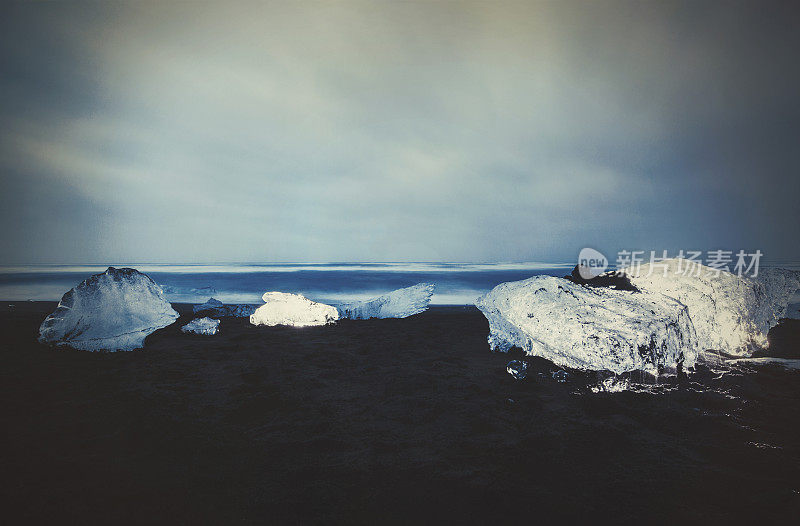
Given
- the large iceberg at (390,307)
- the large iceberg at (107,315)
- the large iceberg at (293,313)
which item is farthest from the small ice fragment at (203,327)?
the large iceberg at (390,307)

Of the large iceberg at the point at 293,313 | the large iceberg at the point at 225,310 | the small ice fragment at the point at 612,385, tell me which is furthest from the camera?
the large iceberg at the point at 225,310

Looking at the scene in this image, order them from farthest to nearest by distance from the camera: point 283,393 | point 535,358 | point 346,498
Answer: point 535,358, point 283,393, point 346,498

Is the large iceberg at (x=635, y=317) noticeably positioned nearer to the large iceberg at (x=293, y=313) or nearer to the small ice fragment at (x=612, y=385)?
the small ice fragment at (x=612, y=385)

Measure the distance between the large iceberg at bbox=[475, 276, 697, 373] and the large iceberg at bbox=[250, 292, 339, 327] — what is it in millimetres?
2347

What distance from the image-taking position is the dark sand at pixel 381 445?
1.35 m

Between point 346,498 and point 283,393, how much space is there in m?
1.21

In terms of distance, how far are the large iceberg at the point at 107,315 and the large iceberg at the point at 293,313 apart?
1037 mm

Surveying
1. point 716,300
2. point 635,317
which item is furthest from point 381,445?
point 716,300

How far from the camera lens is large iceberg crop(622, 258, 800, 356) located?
3494mm

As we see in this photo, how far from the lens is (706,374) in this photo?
9.40ft

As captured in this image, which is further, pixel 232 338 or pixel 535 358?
pixel 232 338

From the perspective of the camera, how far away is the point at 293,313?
4805mm

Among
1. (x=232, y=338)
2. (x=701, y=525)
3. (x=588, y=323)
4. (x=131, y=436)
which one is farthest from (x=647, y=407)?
(x=232, y=338)

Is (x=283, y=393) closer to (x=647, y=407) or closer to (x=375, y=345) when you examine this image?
(x=375, y=345)
